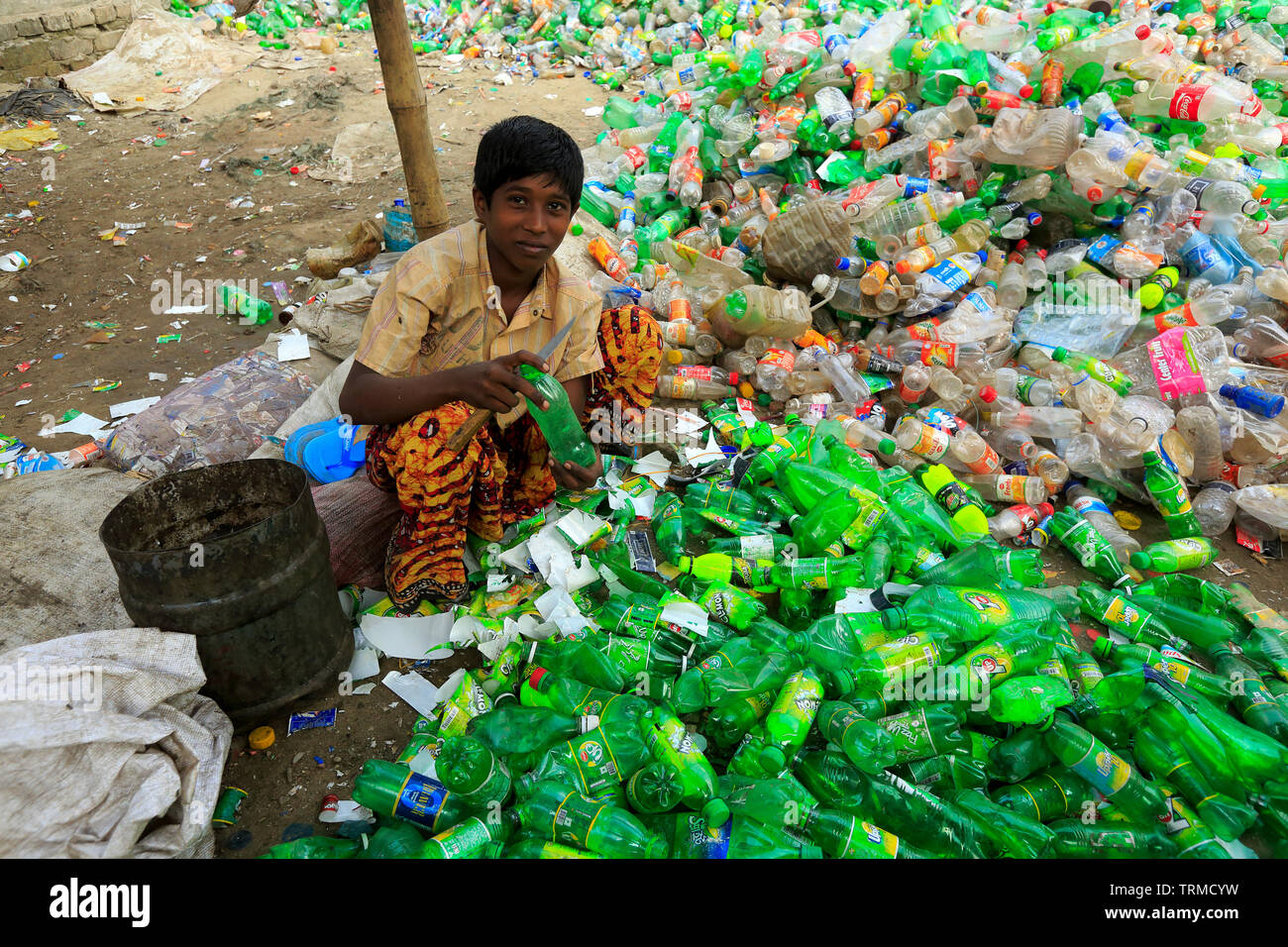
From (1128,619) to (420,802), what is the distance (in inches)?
87.5

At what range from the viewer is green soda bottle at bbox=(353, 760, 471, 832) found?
176cm

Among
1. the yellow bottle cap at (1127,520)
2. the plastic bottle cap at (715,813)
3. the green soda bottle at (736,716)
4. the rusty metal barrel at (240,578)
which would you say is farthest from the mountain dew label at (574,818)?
the yellow bottle cap at (1127,520)

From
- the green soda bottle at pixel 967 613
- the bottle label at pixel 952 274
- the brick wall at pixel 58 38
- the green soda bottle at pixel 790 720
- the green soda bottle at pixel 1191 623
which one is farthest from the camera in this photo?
the brick wall at pixel 58 38

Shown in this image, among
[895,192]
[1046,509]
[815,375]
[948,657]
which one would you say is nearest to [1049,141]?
[895,192]

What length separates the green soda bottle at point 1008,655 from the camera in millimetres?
2033

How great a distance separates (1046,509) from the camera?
9.64 ft

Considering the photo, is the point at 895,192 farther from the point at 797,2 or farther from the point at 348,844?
the point at 348,844

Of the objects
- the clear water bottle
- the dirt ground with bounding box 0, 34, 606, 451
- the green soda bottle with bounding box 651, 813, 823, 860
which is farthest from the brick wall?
the green soda bottle with bounding box 651, 813, 823, 860

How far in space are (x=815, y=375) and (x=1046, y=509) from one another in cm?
117

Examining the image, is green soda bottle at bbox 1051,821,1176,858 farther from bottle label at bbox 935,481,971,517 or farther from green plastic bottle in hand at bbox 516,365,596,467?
green plastic bottle in hand at bbox 516,365,596,467

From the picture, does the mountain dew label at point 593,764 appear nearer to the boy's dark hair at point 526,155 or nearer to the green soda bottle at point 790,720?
the green soda bottle at point 790,720

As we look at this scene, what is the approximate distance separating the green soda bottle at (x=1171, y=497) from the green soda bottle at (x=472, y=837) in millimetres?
2727

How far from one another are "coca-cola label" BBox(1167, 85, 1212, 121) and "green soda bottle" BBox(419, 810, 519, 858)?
4812 mm

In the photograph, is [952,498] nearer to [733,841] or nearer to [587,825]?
[733,841]
